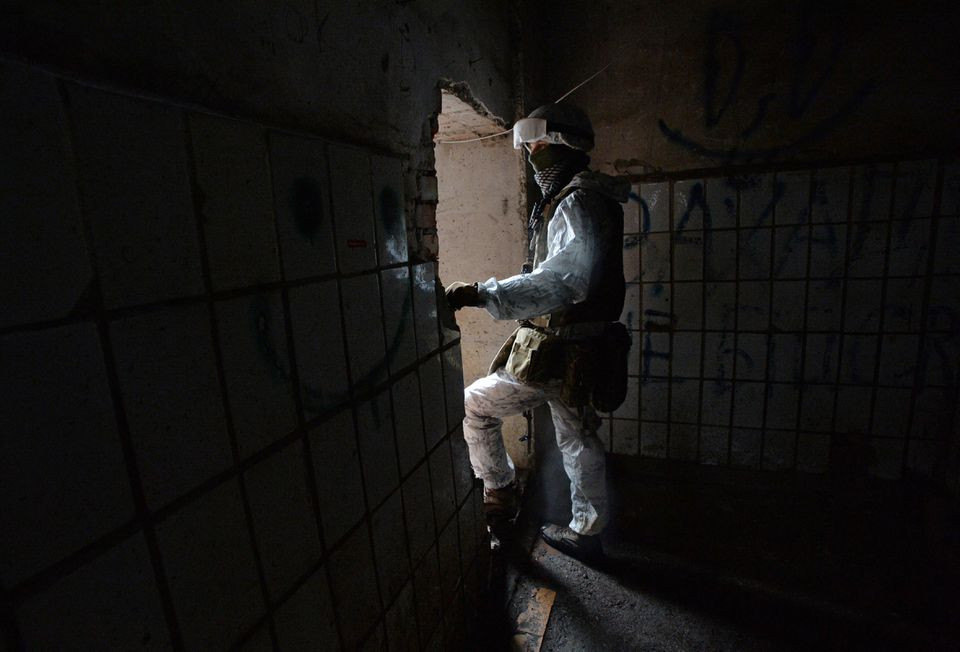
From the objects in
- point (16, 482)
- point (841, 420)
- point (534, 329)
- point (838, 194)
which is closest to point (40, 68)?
point (16, 482)

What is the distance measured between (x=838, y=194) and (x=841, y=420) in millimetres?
1197

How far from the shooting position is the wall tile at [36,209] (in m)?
0.54

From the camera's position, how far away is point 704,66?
96.7 inches

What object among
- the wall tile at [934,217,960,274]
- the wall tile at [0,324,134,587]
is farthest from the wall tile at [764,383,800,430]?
the wall tile at [0,324,134,587]

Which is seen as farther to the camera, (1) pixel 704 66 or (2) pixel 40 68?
(1) pixel 704 66

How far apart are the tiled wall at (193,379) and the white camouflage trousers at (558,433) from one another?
92 cm

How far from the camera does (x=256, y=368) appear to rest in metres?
0.88

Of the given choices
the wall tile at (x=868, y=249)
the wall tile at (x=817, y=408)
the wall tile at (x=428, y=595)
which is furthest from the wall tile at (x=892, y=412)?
the wall tile at (x=428, y=595)

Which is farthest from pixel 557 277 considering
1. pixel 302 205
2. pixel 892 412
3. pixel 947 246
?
pixel 892 412

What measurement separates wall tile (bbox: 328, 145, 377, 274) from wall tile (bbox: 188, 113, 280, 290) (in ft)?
0.62

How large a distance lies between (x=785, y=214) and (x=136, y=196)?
8.95 feet

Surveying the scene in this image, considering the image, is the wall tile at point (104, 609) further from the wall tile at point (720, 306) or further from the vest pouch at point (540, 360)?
the wall tile at point (720, 306)

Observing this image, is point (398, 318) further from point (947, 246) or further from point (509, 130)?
point (947, 246)

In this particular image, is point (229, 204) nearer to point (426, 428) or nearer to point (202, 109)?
point (202, 109)
